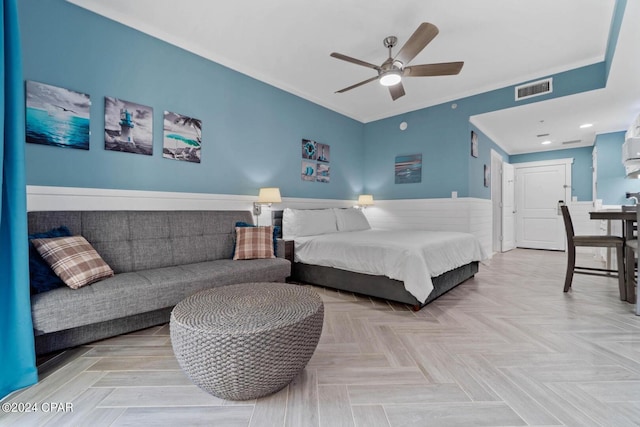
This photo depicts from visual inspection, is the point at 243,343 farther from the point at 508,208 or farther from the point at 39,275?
the point at 508,208

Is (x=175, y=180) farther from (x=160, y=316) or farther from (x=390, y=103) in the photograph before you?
(x=390, y=103)

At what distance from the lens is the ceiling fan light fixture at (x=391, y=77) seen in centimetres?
270

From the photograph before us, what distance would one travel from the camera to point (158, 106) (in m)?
2.86

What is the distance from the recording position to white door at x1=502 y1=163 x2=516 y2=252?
612cm

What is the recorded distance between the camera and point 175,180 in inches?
118

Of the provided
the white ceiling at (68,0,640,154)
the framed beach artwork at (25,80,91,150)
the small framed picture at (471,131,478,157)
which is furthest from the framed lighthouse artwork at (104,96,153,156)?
the small framed picture at (471,131,478,157)

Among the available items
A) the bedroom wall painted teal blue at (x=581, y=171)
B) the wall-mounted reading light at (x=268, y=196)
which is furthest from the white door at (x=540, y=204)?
the wall-mounted reading light at (x=268, y=196)

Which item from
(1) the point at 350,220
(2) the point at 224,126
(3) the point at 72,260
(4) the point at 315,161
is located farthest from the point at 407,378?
(4) the point at 315,161

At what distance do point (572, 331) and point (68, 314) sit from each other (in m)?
3.38

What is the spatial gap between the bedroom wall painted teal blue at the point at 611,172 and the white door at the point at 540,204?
47.1 inches

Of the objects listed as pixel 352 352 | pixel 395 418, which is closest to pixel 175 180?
pixel 352 352

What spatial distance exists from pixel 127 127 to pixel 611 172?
7.24 m

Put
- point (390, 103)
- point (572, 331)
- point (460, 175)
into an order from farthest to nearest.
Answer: point (390, 103)
point (460, 175)
point (572, 331)

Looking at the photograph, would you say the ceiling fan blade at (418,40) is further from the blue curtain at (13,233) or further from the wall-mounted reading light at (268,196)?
the blue curtain at (13,233)
